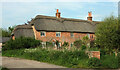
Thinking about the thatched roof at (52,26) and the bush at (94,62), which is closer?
the bush at (94,62)

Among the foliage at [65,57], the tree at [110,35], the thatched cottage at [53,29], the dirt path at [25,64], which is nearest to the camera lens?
the dirt path at [25,64]

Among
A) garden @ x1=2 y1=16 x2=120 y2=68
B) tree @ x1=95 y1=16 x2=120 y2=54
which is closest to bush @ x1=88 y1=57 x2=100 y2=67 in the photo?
garden @ x1=2 y1=16 x2=120 y2=68

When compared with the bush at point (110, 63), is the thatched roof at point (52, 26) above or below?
above

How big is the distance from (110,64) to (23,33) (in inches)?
828

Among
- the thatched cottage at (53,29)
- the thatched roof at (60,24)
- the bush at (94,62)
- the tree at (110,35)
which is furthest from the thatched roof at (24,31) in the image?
the bush at (94,62)

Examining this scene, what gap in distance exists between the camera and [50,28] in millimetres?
30562

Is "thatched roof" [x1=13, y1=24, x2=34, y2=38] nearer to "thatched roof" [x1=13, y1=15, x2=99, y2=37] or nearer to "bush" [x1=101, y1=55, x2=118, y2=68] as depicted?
"thatched roof" [x1=13, y1=15, x2=99, y2=37]

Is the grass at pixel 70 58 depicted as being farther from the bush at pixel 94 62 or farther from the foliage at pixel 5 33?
the foliage at pixel 5 33

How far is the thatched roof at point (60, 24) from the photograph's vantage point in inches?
1191

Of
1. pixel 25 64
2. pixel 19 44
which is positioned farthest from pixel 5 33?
pixel 25 64

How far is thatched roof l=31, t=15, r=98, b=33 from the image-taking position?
30250 millimetres

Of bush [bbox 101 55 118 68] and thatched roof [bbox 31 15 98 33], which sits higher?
thatched roof [bbox 31 15 98 33]

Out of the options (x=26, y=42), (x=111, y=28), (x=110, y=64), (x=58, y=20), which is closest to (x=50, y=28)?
(x=58, y=20)

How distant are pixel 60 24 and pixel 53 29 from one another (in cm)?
258
